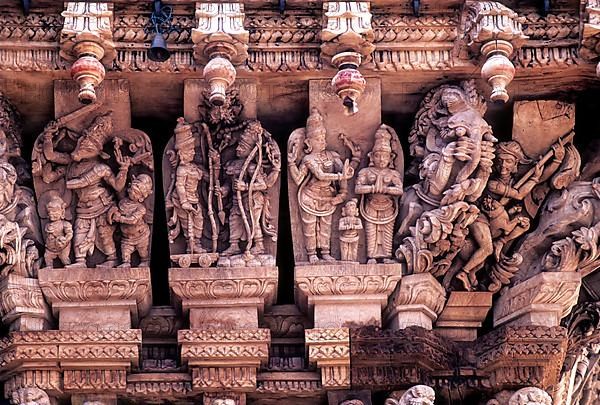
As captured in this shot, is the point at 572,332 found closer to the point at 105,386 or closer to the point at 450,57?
the point at 450,57

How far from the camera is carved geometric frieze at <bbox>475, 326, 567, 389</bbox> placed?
48.0 feet

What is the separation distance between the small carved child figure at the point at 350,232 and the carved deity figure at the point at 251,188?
39cm

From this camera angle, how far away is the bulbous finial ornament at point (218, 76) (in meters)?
14.3

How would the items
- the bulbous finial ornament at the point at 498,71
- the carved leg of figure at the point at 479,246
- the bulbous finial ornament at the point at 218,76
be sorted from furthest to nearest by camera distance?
the carved leg of figure at the point at 479,246, the bulbous finial ornament at the point at 498,71, the bulbous finial ornament at the point at 218,76

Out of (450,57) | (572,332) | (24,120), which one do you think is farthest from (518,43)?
(24,120)

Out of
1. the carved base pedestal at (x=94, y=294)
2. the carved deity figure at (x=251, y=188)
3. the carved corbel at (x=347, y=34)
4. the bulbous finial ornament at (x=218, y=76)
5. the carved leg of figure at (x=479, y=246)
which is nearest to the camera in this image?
the bulbous finial ornament at (x=218, y=76)

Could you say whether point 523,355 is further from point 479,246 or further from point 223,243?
point 223,243

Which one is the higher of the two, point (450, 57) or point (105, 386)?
point (450, 57)

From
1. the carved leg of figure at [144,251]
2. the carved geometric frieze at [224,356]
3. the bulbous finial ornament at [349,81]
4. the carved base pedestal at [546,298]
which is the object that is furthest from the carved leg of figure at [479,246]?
the carved leg of figure at [144,251]

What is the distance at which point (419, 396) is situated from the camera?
14.4 meters

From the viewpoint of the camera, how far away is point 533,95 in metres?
15.2

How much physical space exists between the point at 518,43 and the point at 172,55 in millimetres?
1993


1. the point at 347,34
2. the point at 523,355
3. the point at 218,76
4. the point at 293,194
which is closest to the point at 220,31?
the point at 218,76

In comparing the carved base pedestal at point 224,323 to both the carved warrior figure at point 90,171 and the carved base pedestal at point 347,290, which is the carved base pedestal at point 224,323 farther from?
the carved warrior figure at point 90,171
